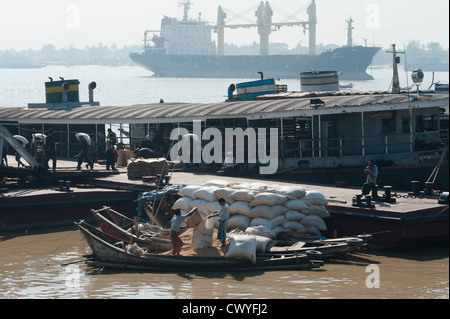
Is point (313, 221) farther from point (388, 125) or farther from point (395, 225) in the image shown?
point (388, 125)

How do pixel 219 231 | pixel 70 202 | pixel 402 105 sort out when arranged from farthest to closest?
pixel 402 105 < pixel 70 202 < pixel 219 231

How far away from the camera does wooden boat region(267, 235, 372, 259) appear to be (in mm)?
18047

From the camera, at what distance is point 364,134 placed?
26.5 meters

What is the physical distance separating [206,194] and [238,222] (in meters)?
1.24

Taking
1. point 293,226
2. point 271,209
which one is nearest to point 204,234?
point 271,209

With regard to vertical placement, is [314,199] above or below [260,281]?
above

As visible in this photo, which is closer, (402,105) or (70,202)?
(70,202)

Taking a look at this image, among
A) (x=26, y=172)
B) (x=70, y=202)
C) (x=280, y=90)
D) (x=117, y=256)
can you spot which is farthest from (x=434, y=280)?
(x=280, y=90)

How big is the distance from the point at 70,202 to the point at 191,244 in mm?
6609

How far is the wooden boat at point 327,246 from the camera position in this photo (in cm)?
1805

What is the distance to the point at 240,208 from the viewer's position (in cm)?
1998

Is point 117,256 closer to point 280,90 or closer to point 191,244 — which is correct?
point 191,244
